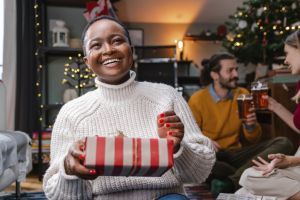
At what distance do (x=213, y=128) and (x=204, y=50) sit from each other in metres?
4.94

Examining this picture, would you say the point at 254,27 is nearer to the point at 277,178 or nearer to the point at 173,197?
the point at 277,178

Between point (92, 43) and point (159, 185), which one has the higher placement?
point (92, 43)

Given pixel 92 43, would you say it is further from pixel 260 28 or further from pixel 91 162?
pixel 260 28

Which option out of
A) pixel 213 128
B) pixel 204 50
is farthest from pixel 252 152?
pixel 204 50

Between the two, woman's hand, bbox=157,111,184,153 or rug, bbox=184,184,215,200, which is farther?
rug, bbox=184,184,215,200

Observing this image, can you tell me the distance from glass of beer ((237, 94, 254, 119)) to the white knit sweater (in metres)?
1.04

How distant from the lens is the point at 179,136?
2.80 ft

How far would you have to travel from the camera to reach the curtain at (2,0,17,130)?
12.4ft

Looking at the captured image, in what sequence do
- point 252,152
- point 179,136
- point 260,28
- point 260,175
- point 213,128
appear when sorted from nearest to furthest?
point 179,136 < point 260,175 < point 252,152 < point 213,128 < point 260,28

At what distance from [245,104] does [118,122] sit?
3.93 ft

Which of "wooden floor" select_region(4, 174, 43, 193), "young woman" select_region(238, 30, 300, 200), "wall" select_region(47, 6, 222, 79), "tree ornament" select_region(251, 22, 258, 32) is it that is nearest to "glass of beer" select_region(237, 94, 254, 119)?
"young woman" select_region(238, 30, 300, 200)

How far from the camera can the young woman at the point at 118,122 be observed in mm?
959

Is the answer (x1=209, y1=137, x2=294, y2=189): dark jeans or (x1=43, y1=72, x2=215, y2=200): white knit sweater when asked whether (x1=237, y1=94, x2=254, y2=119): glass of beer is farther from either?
(x1=43, y1=72, x2=215, y2=200): white knit sweater

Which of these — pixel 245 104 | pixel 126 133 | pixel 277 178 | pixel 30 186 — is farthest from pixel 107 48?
pixel 30 186
